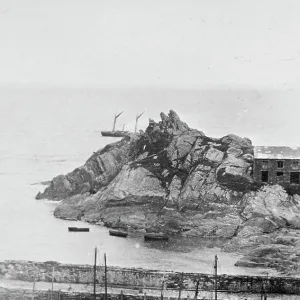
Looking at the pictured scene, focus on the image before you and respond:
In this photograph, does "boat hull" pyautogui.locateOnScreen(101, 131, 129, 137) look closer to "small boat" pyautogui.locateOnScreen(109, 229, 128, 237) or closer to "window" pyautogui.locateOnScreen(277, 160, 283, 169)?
"small boat" pyautogui.locateOnScreen(109, 229, 128, 237)

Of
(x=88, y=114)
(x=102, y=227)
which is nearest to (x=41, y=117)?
(x=88, y=114)

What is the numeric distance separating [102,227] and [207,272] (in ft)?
26.4

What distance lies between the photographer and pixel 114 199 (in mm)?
35250

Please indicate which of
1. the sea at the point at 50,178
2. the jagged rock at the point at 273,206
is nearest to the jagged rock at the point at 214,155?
the jagged rock at the point at 273,206

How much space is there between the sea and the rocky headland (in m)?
1.04

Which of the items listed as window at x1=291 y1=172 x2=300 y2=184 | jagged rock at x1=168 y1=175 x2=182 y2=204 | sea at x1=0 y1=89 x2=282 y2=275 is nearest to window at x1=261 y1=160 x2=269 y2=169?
window at x1=291 y1=172 x2=300 y2=184

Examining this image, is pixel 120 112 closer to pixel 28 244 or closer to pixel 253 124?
pixel 253 124

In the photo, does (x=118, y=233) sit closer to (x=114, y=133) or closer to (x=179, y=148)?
(x=179, y=148)

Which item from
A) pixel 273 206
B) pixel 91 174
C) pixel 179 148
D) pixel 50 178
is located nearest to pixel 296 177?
pixel 273 206

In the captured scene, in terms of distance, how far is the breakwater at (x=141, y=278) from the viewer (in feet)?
80.1

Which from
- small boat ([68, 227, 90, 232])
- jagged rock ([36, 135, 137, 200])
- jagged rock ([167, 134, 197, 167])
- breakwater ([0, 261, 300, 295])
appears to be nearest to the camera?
breakwater ([0, 261, 300, 295])

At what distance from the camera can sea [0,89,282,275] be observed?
93.8 feet

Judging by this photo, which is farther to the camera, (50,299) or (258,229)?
(258,229)

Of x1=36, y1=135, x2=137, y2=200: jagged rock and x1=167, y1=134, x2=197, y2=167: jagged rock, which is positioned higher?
x1=167, y1=134, x2=197, y2=167: jagged rock
